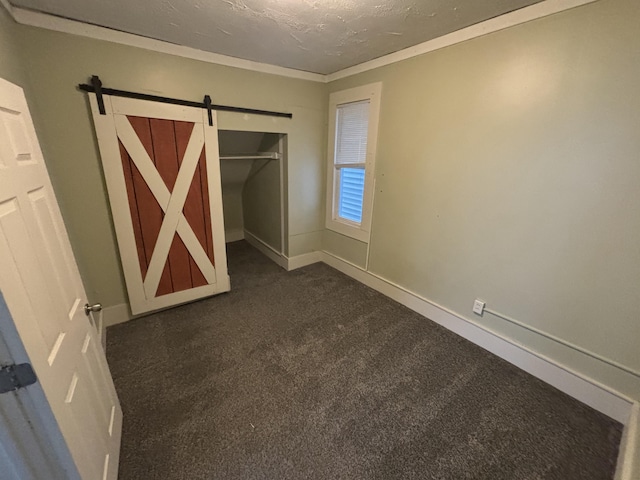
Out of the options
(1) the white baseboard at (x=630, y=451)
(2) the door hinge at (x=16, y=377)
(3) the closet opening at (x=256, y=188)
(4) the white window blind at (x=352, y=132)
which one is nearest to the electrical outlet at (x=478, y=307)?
(1) the white baseboard at (x=630, y=451)

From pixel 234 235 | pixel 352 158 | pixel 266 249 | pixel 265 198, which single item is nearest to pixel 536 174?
pixel 352 158

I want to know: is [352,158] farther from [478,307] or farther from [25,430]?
[25,430]

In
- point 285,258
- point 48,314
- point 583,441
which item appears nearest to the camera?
point 48,314

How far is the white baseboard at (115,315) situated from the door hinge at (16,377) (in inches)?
72.7

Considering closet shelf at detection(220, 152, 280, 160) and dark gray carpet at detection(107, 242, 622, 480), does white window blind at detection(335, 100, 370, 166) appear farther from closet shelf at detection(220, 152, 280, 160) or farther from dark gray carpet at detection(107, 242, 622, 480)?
dark gray carpet at detection(107, 242, 622, 480)

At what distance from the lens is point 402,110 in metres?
2.34

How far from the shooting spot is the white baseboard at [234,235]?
4.36 metres

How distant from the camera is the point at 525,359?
184 cm

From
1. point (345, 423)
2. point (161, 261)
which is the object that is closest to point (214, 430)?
point (345, 423)

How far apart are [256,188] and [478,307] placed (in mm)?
3098

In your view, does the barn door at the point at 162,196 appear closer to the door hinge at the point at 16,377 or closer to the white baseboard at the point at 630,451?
the door hinge at the point at 16,377

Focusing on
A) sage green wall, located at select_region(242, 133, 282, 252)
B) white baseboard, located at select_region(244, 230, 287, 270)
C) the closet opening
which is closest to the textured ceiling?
the closet opening

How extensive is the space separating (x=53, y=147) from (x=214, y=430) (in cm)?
217

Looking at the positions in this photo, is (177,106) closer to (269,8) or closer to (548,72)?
(269,8)
